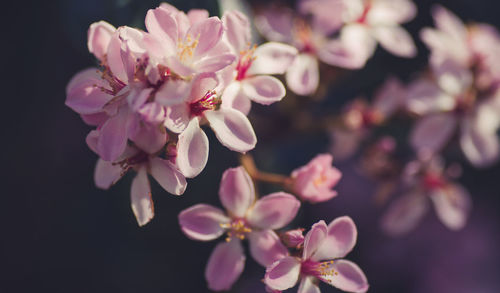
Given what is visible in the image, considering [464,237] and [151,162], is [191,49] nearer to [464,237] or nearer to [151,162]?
[151,162]

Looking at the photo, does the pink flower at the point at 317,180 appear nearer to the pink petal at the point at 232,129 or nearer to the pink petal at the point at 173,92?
the pink petal at the point at 232,129

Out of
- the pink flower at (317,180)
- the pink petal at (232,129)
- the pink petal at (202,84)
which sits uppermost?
the pink petal at (202,84)

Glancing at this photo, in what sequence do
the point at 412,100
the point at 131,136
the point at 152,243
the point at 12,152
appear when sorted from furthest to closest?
the point at 12,152, the point at 152,243, the point at 412,100, the point at 131,136

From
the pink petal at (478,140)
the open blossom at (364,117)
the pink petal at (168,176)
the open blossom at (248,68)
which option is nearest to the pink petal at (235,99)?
the open blossom at (248,68)

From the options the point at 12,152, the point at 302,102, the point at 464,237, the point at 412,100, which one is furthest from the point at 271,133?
the point at 464,237

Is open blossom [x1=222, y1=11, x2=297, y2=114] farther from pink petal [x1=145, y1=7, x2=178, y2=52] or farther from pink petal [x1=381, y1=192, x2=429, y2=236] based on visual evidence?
pink petal [x1=381, y1=192, x2=429, y2=236]

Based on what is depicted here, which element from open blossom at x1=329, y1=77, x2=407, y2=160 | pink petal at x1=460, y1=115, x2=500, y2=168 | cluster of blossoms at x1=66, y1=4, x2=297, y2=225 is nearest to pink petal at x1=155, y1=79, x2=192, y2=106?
cluster of blossoms at x1=66, y1=4, x2=297, y2=225

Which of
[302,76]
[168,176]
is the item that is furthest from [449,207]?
[168,176]
